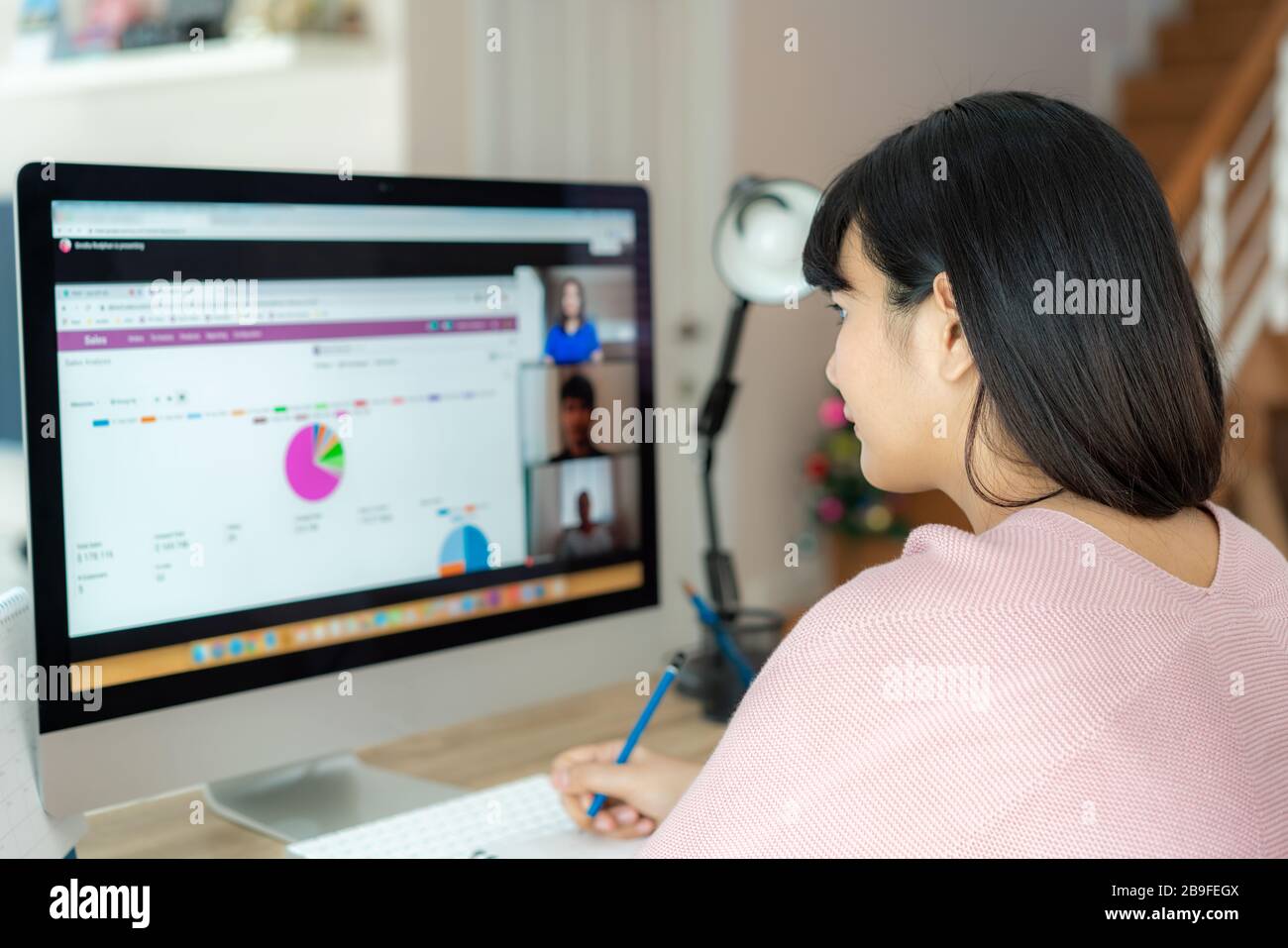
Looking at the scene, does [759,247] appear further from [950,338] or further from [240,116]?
[240,116]

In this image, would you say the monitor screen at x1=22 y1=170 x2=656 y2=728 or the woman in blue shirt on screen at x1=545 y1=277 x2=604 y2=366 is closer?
the monitor screen at x1=22 y1=170 x2=656 y2=728

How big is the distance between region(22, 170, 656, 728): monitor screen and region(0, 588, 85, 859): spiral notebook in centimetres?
2

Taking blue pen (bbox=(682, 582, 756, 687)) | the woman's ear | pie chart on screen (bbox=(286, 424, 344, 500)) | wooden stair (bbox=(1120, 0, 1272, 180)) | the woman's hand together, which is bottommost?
the woman's hand

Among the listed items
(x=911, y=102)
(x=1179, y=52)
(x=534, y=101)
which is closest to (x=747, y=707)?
(x=534, y=101)

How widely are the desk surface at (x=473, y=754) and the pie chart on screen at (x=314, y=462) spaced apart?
0.29 meters

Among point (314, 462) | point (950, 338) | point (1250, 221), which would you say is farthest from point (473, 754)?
point (1250, 221)

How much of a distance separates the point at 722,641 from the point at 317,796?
45 centimetres

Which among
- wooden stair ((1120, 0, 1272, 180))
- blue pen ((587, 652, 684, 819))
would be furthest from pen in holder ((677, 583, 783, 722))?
wooden stair ((1120, 0, 1272, 180))

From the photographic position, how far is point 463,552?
1.19 metres

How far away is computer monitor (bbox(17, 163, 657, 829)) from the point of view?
97cm

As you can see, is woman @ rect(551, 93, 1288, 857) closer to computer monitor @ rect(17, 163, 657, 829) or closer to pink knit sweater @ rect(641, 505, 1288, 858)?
pink knit sweater @ rect(641, 505, 1288, 858)

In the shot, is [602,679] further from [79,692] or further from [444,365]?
[79,692]

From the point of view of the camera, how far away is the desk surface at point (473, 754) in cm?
108
